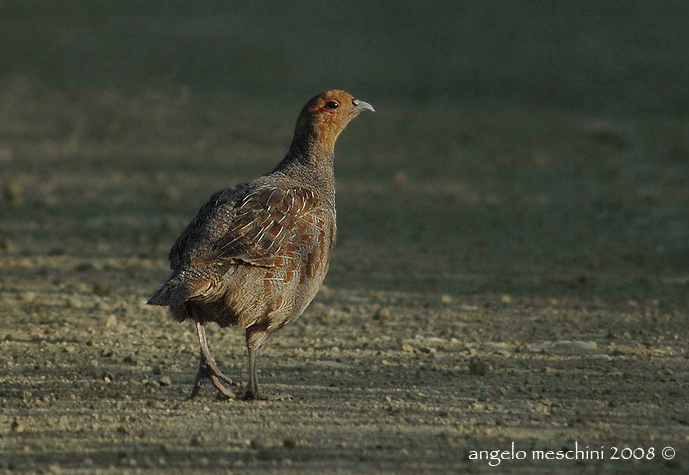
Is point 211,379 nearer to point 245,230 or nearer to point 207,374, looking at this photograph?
point 207,374

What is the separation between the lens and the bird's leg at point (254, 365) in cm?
622

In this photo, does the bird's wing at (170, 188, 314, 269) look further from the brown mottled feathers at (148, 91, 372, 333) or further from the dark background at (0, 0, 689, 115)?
the dark background at (0, 0, 689, 115)

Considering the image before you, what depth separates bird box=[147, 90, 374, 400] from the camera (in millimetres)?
5980

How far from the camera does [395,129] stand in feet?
66.4

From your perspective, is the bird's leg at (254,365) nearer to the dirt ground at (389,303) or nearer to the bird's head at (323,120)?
the dirt ground at (389,303)

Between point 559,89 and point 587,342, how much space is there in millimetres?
15557

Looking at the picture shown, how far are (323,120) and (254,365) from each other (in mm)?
1962

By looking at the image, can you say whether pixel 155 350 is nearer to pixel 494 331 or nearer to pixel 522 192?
pixel 494 331

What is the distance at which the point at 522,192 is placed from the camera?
51.0 feet

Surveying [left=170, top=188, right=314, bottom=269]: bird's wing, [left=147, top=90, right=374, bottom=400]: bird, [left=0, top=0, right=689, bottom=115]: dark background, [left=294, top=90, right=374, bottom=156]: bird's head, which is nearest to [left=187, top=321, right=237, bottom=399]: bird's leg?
[left=147, top=90, right=374, bottom=400]: bird

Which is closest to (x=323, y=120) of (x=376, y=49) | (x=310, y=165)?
(x=310, y=165)

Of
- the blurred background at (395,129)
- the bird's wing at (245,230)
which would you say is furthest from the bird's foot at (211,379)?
the blurred background at (395,129)

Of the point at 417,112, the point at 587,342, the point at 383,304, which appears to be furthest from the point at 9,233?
the point at 417,112

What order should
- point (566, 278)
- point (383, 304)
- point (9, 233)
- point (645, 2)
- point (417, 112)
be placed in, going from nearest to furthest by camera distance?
1. point (383, 304)
2. point (566, 278)
3. point (9, 233)
4. point (417, 112)
5. point (645, 2)
